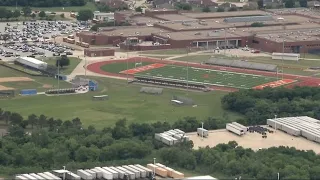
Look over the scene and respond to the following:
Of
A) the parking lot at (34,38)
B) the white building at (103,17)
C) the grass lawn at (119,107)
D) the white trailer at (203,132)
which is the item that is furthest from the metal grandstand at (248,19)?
the white trailer at (203,132)

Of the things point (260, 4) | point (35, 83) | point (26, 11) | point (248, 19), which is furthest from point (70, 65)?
point (260, 4)

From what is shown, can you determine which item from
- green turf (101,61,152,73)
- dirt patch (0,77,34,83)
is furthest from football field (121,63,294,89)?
dirt patch (0,77,34,83)

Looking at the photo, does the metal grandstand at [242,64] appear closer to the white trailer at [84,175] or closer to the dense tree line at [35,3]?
the white trailer at [84,175]

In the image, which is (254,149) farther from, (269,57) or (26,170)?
(269,57)

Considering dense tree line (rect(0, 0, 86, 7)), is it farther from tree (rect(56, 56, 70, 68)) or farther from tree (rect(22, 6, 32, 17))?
tree (rect(56, 56, 70, 68))

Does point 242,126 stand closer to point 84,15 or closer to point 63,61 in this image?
point 63,61

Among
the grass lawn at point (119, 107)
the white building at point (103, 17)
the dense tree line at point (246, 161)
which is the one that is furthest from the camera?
the white building at point (103, 17)
